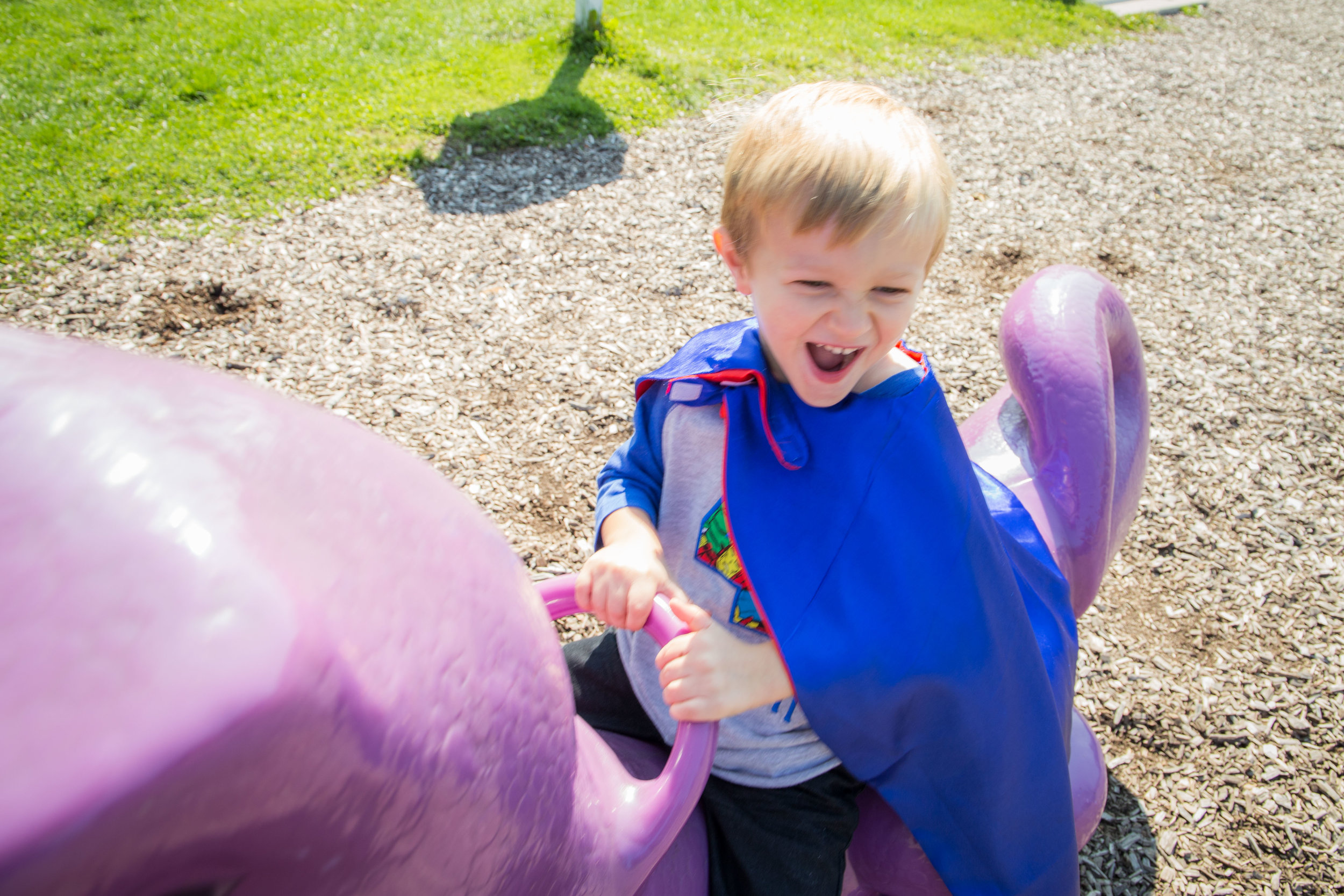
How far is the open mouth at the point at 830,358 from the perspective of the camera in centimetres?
105

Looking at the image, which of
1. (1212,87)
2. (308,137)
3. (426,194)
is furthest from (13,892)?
(1212,87)

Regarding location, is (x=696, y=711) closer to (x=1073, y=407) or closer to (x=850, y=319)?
(x=850, y=319)

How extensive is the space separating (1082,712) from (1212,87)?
5564mm

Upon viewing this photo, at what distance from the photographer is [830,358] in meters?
1.07

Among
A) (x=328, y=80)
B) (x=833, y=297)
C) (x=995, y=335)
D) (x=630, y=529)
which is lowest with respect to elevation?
(x=995, y=335)

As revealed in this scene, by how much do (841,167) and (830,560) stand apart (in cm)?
45

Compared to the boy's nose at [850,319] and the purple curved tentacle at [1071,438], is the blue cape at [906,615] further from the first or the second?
the purple curved tentacle at [1071,438]

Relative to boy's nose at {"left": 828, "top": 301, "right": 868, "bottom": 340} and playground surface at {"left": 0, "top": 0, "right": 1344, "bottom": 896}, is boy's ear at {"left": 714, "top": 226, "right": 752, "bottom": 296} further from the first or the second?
playground surface at {"left": 0, "top": 0, "right": 1344, "bottom": 896}

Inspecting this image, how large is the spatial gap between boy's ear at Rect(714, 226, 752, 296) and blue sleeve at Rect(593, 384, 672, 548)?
0.64 ft

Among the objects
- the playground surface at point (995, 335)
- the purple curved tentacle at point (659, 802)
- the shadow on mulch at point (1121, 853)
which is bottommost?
the shadow on mulch at point (1121, 853)

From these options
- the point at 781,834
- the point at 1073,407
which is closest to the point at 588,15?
the point at 1073,407

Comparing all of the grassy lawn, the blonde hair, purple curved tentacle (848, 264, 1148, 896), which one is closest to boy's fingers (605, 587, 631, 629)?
the blonde hair

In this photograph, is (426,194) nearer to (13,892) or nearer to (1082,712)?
(1082,712)

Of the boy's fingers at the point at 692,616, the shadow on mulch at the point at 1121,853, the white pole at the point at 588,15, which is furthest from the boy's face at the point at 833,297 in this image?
the white pole at the point at 588,15
